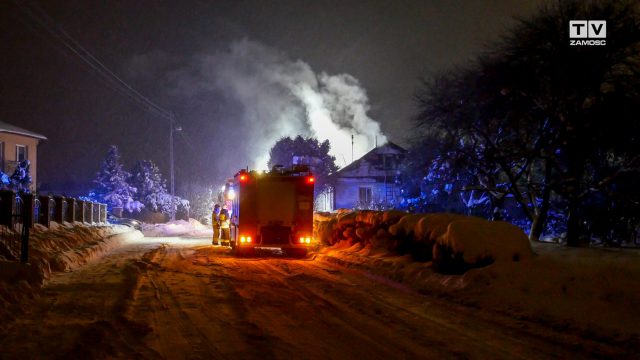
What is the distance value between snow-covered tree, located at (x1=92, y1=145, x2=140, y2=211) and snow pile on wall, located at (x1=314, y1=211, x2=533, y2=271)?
153 feet

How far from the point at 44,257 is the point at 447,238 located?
10660 millimetres

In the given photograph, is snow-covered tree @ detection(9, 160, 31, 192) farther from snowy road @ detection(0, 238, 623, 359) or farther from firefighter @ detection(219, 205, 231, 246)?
snowy road @ detection(0, 238, 623, 359)

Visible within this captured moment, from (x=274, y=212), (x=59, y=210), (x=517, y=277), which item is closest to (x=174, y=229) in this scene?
(x=59, y=210)

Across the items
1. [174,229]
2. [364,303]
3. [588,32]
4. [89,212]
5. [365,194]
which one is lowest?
[174,229]

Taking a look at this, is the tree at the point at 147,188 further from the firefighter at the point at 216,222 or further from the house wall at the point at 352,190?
the firefighter at the point at 216,222

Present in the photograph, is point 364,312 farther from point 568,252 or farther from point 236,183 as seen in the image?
point 236,183

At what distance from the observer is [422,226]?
1581 centimetres

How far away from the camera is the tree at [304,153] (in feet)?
218

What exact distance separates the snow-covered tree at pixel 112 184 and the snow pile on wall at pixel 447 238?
153 ft

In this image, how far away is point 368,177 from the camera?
5966 centimetres

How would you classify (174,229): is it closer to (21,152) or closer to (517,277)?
(21,152)

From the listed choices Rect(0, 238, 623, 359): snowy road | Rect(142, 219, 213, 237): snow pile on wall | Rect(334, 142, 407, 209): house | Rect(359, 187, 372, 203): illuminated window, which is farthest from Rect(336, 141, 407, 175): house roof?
Rect(0, 238, 623, 359): snowy road

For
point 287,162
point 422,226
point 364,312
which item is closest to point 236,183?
point 422,226

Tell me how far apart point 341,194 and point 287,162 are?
1011 cm
